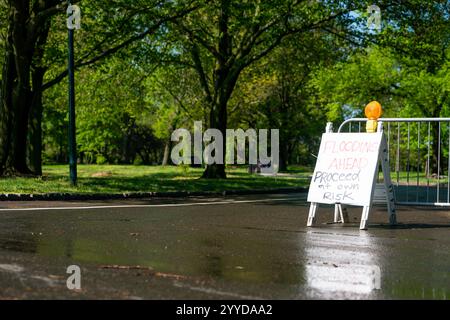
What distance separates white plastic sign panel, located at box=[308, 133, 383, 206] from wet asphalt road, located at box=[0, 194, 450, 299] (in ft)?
1.69

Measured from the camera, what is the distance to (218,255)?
743cm

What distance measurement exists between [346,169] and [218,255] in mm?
3942

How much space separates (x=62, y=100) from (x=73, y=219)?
23066mm

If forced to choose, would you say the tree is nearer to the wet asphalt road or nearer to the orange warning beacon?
the wet asphalt road

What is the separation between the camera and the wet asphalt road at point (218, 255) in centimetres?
557

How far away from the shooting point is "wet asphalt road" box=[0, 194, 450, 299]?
5.57 meters

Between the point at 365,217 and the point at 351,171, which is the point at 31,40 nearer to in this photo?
the point at 351,171

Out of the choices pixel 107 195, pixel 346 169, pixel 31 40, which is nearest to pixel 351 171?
pixel 346 169

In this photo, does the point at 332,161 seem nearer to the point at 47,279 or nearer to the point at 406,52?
the point at 47,279

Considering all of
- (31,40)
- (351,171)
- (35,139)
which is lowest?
(351,171)

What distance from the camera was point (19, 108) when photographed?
20547 mm

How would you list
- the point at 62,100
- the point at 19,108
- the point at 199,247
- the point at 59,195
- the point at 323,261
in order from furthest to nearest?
the point at 62,100 < the point at 19,108 < the point at 59,195 < the point at 199,247 < the point at 323,261

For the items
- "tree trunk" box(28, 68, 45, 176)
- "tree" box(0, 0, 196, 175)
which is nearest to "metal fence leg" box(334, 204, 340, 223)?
"tree" box(0, 0, 196, 175)

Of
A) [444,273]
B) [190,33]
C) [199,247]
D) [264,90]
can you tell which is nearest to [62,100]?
[190,33]
